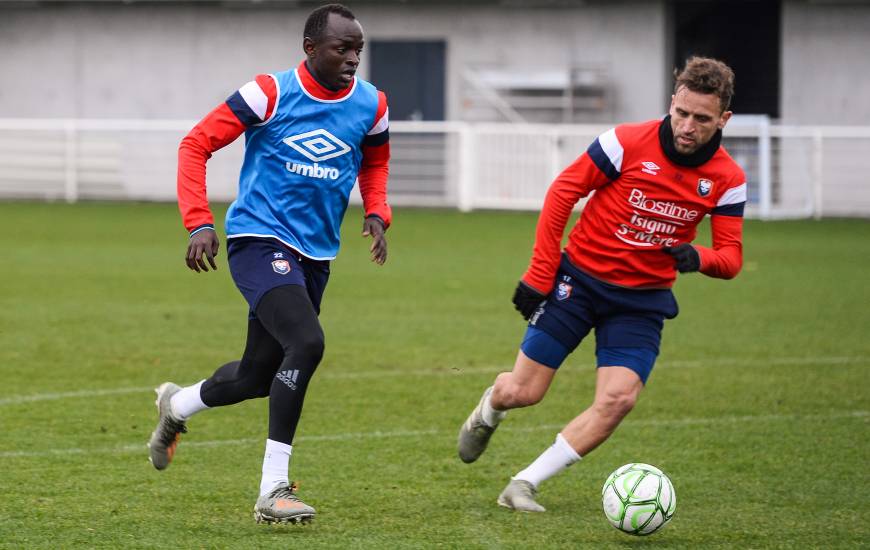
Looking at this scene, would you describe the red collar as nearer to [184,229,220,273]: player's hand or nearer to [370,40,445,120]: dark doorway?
[184,229,220,273]: player's hand

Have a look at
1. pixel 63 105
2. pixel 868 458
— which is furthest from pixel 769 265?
pixel 63 105

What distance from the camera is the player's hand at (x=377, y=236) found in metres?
6.32

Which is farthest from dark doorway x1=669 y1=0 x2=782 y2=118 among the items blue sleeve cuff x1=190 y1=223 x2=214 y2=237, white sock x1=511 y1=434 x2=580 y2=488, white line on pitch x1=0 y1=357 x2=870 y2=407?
blue sleeve cuff x1=190 y1=223 x2=214 y2=237

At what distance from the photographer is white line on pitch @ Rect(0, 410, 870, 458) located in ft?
23.6

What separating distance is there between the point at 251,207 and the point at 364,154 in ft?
2.24

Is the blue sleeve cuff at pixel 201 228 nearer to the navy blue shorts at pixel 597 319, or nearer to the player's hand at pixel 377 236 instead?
the player's hand at pixel 377 236

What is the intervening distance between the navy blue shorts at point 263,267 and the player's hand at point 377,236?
0.29 m

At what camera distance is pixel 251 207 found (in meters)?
6.07

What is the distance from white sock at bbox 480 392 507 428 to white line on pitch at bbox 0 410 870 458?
1334mm

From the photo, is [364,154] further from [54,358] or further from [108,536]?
[54,358]

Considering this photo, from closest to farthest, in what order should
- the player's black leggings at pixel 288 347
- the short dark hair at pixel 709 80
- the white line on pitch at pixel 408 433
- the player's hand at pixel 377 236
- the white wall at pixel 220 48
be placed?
the player's black leggings at pixel 288 347 < the short dark hair at pixel 709 80 < the player's hand at pixel 377 236 < the white line on pitch at pixel 408 433 < the white wall at pixel 220 48

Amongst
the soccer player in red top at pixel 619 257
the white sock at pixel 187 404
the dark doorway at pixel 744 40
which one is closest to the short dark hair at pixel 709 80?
the soccer player in red top at pixel 619 257

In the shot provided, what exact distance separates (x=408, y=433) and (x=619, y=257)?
2200 millimetres

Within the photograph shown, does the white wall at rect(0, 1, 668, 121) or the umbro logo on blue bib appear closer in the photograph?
the umbro logo on blue bib
